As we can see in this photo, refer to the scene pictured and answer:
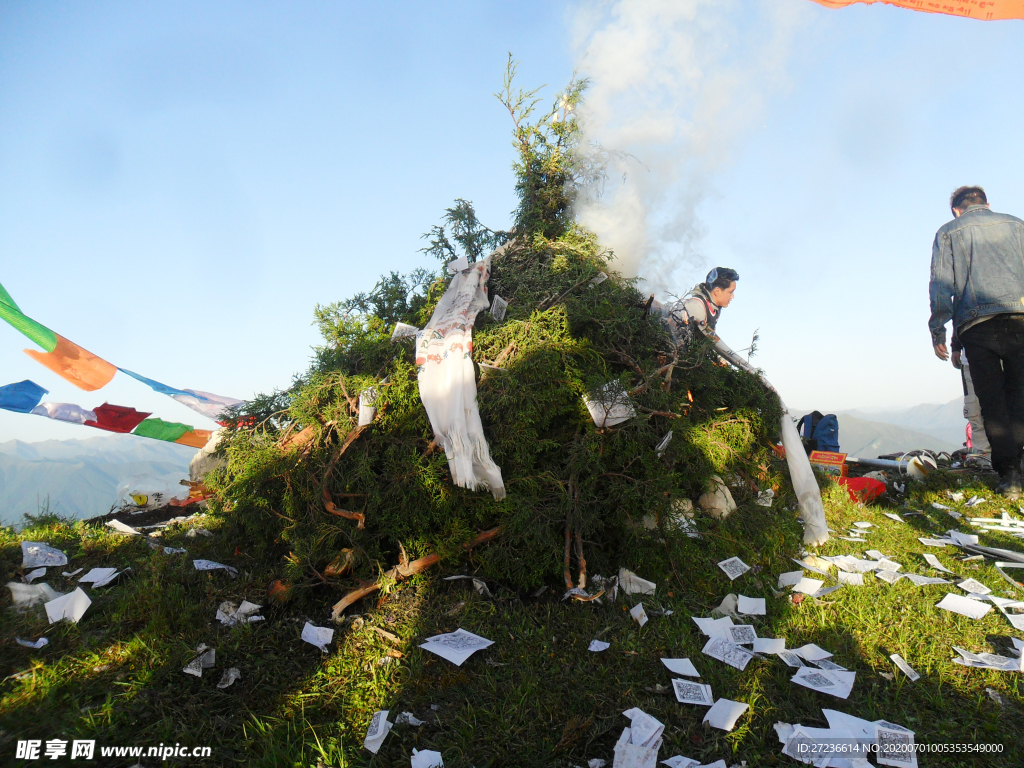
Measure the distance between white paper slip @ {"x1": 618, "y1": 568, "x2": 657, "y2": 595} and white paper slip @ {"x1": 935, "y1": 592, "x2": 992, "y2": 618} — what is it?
1483 millimetres

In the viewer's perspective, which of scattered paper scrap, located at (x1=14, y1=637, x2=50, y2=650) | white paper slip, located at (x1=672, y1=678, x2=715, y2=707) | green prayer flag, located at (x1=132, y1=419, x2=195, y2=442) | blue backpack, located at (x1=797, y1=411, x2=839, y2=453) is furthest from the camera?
blue backpack, located at (x1=797, y1=411, x2=839, y2=453)

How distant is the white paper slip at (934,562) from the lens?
335cm

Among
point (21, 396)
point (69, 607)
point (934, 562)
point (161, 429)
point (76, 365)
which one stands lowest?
point (934, 562)

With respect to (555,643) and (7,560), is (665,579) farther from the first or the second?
(7,560)

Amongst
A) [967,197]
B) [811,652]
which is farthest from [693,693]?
[967,197]

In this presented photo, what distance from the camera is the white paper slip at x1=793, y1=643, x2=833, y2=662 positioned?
2.36 metres

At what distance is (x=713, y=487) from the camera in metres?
3.55

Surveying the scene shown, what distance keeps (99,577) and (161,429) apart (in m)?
2.92

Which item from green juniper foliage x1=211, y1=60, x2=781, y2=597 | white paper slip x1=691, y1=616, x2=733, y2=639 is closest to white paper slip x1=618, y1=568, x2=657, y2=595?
green juniper foliage x1=211, y1=60, x2=781, y2=597

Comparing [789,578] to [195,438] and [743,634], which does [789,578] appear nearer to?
[743,634]

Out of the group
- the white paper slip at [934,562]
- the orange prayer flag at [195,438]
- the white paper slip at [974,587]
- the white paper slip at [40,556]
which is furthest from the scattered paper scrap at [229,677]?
the orange prayer flag at [195,438]

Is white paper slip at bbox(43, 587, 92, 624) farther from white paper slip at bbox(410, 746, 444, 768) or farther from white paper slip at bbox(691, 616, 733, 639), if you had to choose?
white paper slip at bbox(691, 616, 733, 639)

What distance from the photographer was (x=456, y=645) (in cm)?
243

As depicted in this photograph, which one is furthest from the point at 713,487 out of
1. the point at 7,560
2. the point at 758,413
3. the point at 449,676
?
the point at 7,560
